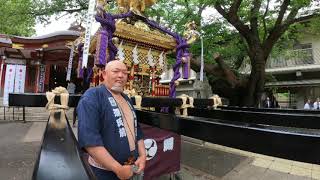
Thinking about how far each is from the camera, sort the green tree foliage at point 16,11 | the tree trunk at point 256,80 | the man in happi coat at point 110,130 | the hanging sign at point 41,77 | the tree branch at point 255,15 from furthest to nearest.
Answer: the hanging sign at point 41,77
the green tree foliage at point 16,11
the tree trunk at point 256,80
the tree branch at point 255,15
the man in happi coat at point 110,130

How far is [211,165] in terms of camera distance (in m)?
6.79

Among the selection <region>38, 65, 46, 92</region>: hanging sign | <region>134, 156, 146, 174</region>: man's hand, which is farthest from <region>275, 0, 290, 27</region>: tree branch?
<region>38, 65, 46, 92</region>: hanging sign

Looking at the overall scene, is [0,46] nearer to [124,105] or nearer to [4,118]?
[4,118]

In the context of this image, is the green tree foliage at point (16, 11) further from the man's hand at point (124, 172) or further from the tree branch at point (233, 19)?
the man's hand at point (124, 172)

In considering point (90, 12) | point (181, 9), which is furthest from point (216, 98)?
point (181, 9)

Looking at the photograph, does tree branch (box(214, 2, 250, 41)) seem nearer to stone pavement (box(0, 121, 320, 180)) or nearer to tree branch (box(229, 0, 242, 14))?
tree branch (box(229, 0, 242, 14))

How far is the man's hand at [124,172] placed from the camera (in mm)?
2193

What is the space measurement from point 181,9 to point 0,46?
9031mm

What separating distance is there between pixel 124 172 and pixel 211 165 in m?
4.97

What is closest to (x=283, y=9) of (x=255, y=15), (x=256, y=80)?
(x=255, y=15)

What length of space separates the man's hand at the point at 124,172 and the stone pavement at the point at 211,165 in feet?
12.1

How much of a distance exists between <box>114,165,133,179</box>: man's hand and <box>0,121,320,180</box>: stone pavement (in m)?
3.69

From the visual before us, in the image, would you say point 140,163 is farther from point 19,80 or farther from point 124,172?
point 19,80

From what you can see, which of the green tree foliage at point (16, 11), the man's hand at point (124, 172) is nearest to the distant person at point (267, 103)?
the green tree foliage at point (16, 11)
